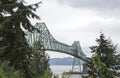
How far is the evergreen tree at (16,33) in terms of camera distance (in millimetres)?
17631

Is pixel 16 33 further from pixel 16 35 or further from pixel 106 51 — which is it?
pixel 106 51

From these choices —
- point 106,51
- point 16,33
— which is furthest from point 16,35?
point 106,51

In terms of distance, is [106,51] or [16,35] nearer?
[16,35]

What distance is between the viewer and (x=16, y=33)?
18141mm

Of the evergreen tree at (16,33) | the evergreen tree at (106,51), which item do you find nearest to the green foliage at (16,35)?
the evergreen tree at (16,33)

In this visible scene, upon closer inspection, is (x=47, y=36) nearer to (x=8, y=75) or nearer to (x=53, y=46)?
(x=53, y=46)

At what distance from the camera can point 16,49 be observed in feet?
58.1

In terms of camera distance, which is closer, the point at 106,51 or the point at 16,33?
the point at 16,33

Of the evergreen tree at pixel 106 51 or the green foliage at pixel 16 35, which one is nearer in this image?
the green foliage at pixel 16 35

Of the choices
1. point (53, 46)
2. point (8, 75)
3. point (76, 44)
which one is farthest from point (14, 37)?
point (76, 44)

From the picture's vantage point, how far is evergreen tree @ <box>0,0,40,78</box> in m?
17.6

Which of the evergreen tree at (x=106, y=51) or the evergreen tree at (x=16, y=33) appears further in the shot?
the evergreen tree at (x=106, y=51)

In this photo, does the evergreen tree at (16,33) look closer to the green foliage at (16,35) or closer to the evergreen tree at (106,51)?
the green foliage at (16,35)

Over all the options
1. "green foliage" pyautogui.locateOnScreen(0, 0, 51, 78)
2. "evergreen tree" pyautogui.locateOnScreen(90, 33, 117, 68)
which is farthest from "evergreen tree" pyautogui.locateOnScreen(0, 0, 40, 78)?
"evergreen tree" pyautogui.locateOnScreen(90, 33, 117, 68)
